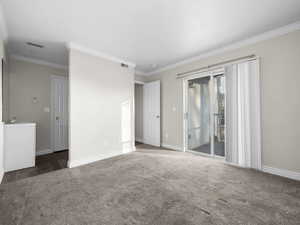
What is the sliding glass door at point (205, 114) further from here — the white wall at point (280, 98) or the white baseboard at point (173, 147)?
the white wall at point (280, 98)

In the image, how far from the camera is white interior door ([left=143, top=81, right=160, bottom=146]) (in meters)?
4.57

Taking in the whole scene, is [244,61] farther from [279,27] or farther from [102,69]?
[102,69]

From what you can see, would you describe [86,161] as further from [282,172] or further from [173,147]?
[282,172]

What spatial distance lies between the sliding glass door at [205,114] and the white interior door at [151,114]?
1033 mm

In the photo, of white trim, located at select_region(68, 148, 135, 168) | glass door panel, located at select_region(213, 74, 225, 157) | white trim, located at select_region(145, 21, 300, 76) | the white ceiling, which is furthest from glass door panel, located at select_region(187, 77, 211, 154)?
white trim, located at select_region(68, 148, 135, 168)

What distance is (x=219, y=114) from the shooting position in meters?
3.29

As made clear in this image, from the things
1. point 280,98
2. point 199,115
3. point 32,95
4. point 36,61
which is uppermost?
point 36,61

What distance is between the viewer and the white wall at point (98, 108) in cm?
287

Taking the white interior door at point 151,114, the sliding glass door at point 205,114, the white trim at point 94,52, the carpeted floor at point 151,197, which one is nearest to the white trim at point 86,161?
the carpeted floor at point 151,197

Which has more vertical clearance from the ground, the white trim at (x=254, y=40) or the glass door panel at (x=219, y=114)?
the white trim at (x=254, y=40)

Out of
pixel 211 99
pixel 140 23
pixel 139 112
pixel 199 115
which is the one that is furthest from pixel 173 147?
pixel 140 23

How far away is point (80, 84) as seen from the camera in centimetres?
295

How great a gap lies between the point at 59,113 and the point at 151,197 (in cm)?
371

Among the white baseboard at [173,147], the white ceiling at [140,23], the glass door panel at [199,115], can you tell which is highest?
the white ceiling at [140,23]
